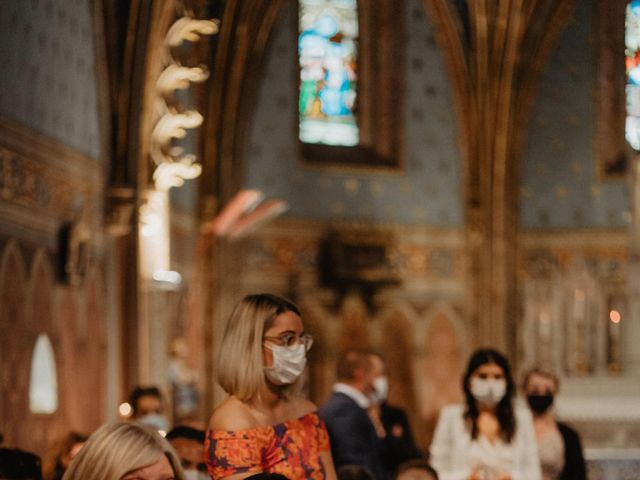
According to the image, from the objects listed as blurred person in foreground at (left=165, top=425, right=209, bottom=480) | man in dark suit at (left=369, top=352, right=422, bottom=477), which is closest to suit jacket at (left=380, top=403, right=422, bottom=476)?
man in dark suit at (left=369, top=352, right=422, bottom=477)

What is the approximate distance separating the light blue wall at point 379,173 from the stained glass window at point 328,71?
32 cm

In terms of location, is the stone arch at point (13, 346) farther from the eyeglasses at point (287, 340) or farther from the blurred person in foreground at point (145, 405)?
the eyeglasses at point (287, 340)

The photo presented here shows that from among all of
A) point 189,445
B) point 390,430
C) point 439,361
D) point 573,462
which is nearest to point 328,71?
point 439,361

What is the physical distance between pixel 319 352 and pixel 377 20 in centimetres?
372

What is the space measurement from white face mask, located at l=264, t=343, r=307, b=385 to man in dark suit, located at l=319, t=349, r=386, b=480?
6.33 feet

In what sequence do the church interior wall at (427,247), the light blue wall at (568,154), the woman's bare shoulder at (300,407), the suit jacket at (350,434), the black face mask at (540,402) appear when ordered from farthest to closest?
the light blue wall at (568,154) → the church interior wall at (427,247) → the black face mask at (540,402) → the suit jacket at (350,434) → the woman's bare shoulder at (300,407)

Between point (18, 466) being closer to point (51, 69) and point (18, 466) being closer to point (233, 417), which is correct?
point (233, 417)

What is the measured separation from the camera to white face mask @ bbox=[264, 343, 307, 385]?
182 inches

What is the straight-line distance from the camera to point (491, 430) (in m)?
6.92

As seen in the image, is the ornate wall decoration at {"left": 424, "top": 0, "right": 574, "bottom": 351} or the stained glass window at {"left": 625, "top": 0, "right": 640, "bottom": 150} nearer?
the ornate wall decoration at {"left": 424, "top": 0, "right": 574, "bottom": 351}

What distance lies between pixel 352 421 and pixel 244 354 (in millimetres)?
2317

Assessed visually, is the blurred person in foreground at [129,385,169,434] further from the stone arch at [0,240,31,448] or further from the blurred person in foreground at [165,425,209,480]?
the blurred person in foreground at [165,425,209,480]

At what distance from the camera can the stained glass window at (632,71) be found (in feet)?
54.6

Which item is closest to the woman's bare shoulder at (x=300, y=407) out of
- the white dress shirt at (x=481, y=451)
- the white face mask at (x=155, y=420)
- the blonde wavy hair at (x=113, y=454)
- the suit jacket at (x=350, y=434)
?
the blonde wavy hair at (x=113, y=454)
